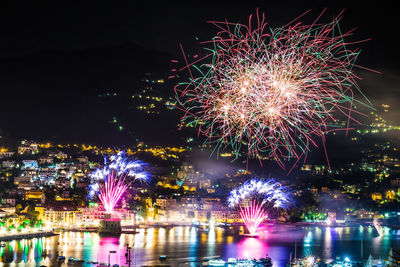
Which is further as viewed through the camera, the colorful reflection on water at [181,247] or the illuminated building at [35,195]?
the illuminated building at [35,195]

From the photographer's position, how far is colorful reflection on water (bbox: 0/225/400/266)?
24.2 m

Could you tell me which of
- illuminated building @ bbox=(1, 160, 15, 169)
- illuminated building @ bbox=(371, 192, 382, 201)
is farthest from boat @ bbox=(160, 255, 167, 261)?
illuminated building @ bbox=(371, 192, 382, 201)

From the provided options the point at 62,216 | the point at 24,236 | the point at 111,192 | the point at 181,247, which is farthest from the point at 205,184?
the point at 181,247

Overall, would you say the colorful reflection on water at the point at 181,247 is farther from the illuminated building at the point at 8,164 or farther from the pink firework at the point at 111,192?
the illuminated building at the point at 8,164

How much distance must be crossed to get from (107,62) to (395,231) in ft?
362

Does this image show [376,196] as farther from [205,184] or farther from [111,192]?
[111,192]

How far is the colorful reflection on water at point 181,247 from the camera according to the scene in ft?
79.3

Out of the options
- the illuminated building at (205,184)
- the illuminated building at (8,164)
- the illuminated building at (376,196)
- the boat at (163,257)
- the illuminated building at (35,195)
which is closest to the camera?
the boat at (163,257)

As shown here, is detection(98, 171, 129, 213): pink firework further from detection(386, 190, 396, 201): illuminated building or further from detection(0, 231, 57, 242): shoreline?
detection(386, 190, 396, 201): illuminated building

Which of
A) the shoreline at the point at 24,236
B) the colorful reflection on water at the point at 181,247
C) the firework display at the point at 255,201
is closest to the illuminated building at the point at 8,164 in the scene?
the colorful reflection on water at the point at 181,247

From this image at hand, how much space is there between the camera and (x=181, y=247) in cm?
2852

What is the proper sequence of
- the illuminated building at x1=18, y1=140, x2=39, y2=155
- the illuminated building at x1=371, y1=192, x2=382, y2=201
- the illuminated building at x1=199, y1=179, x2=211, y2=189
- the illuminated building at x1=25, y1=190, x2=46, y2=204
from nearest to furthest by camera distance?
the illuminated building at x1=25, y1=190, x2=46, y2=204
the illuminated building at x1=18, y1=140, x2=39, y2=155
the illuminated building at x1=199, y1=179, x2=211, y2=189
the illuminated building at x1=371, y1=192, x2=382, y2=201

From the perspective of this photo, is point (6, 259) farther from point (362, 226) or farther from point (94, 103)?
point (94, 103)

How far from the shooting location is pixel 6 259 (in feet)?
75.5
